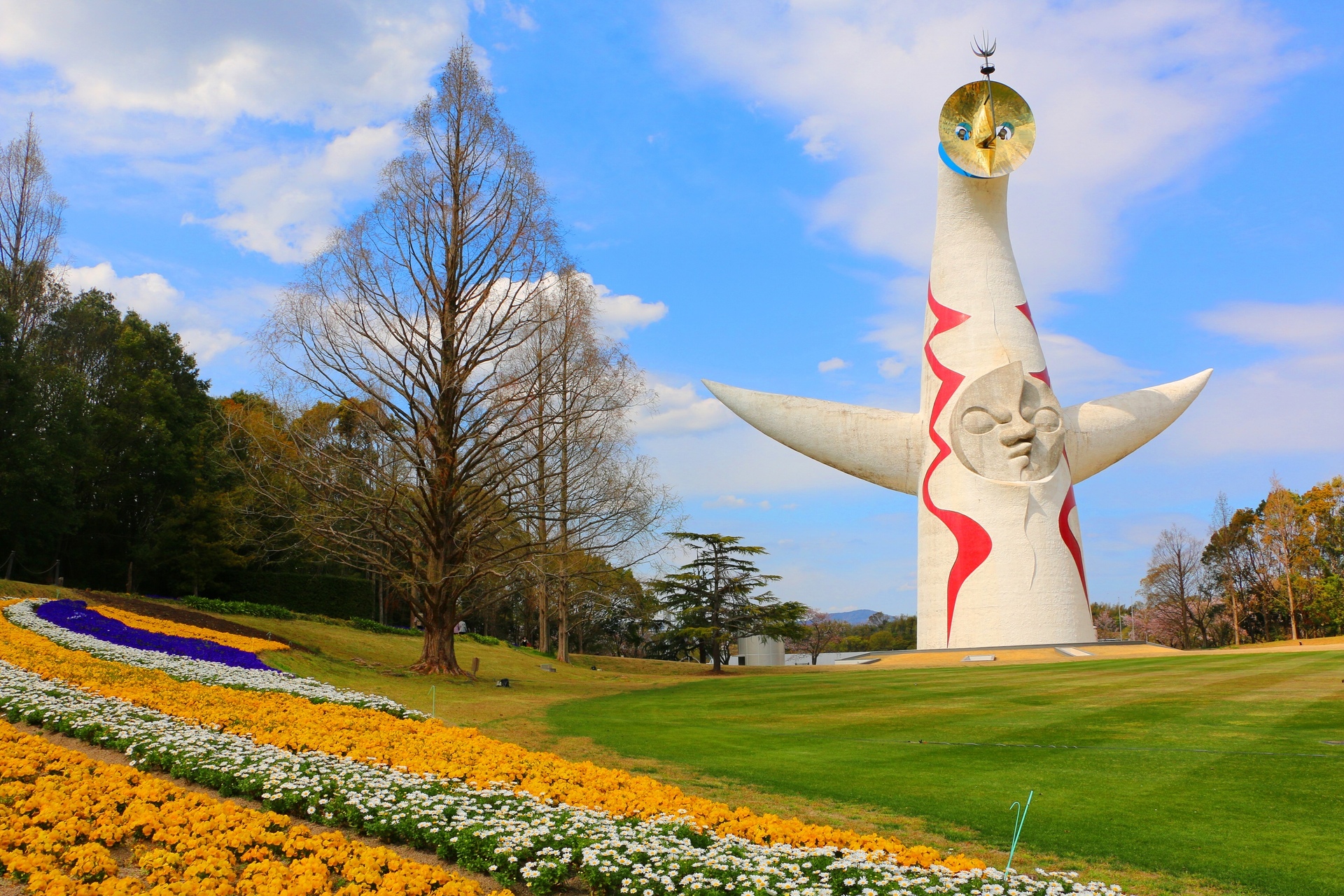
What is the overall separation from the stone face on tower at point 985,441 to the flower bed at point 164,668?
19.4m

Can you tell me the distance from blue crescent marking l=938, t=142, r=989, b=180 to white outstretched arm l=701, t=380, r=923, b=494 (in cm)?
812

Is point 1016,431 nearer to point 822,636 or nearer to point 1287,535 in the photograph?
point 1287,535

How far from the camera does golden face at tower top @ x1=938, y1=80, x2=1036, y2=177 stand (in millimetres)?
27734

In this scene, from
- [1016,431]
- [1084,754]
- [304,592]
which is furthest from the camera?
[304,592]

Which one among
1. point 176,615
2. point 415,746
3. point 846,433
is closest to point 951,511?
point 846,433

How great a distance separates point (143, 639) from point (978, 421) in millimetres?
22584

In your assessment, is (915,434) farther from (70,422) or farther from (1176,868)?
(70,422)

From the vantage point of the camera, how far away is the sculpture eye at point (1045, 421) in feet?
88.4

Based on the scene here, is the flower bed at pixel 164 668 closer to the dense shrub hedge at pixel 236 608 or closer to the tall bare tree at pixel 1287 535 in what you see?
the dense shrub hedge at pixel 236 608

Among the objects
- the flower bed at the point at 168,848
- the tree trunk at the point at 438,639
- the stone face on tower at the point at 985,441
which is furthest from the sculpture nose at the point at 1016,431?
the flower bed at the point at 168,848

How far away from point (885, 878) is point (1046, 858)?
1.84m

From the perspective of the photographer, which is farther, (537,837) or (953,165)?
(953,165)

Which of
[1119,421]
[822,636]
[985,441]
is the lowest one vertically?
[822,636]

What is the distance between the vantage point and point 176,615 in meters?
21.9
